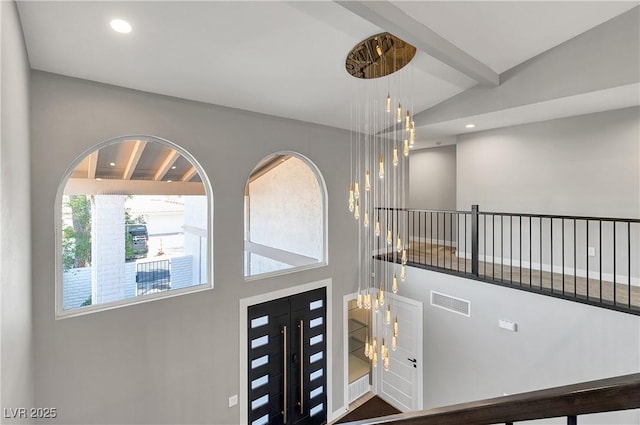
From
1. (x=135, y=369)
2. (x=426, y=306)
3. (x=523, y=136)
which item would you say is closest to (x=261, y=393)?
(x=135, y=369)

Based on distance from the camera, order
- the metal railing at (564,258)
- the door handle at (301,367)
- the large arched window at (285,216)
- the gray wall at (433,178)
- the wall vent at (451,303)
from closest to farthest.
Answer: the metal railing at (564,258)
the wall vent at (451,303)
the door handle at (301,367)
the large arched window at (285,216)
the gray wall at (433,178)

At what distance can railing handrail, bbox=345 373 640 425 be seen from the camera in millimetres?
650

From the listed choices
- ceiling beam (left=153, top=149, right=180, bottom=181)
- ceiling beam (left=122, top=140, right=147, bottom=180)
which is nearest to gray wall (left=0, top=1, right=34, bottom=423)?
ceiling beam (left=122, top=140, right=147, bottom=180)

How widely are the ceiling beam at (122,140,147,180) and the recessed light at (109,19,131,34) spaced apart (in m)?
1.26

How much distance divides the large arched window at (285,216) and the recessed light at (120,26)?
Answer: 2.60 meters

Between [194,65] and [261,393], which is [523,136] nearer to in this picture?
[194,65]

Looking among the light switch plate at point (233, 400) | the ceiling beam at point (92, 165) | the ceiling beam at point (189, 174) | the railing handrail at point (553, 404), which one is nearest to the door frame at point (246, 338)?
the light switch plate at point (233, 400)

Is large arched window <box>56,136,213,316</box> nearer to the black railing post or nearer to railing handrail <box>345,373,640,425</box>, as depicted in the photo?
railing handrail <box>345,373,640,425</box>

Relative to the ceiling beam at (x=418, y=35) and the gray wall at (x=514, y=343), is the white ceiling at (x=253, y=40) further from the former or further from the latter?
the gray wall at (x=514, y=343)

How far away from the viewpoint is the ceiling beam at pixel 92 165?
309 centimetres

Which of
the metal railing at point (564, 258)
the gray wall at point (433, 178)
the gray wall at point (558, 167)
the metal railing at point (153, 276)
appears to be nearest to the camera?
the metal railing at point (153, 276)

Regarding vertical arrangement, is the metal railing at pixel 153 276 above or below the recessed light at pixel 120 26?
below

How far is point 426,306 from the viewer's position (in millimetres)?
4961

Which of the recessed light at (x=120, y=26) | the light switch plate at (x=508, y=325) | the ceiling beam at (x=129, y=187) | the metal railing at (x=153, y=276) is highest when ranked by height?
the recessed light at (x=120, y=26)
